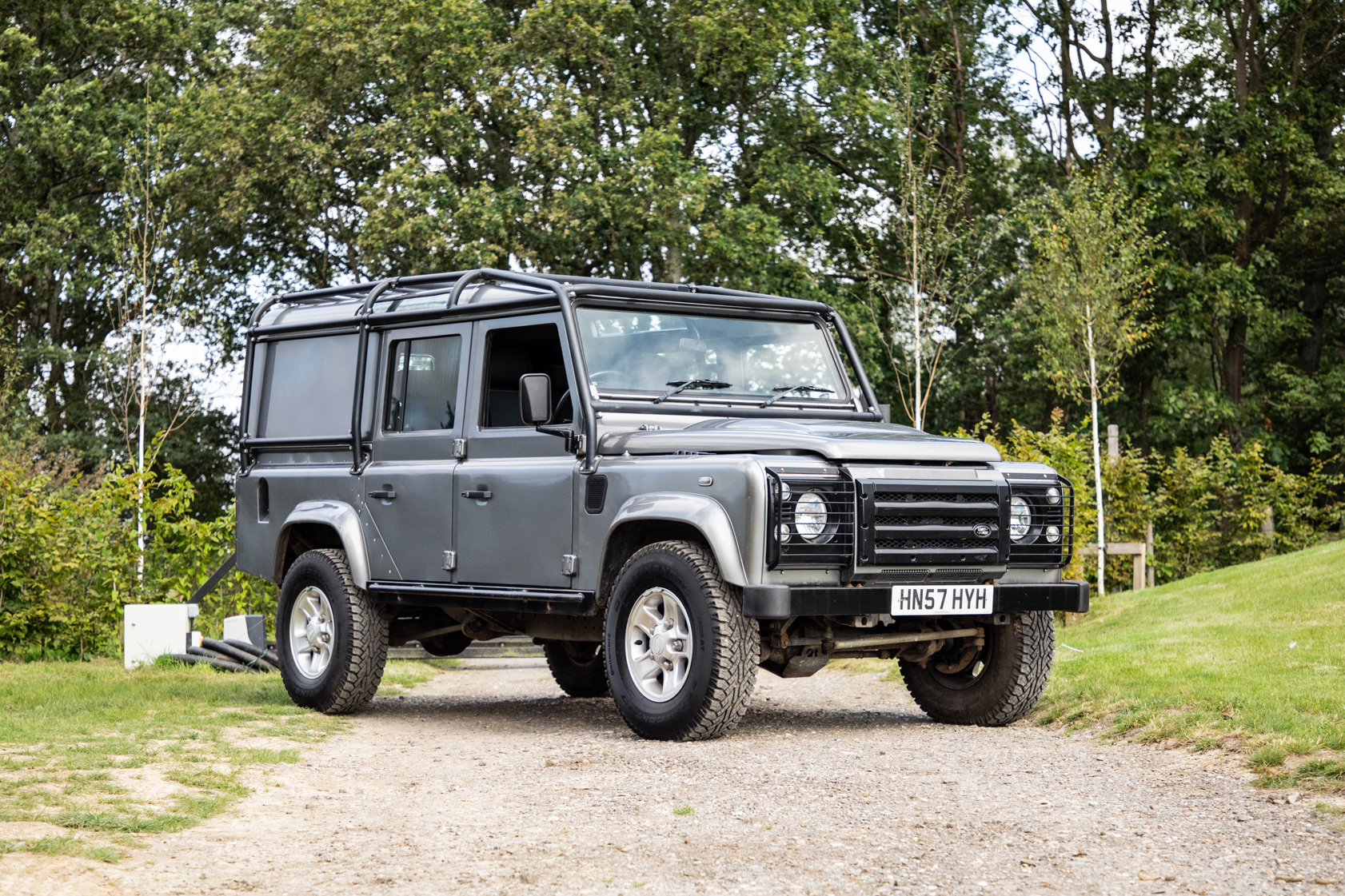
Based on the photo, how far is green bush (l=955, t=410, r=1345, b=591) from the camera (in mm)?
19297

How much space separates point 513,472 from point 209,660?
5056 mm

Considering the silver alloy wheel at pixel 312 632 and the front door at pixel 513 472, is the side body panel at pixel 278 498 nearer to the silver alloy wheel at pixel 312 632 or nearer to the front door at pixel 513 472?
the silver alloy wheel at pixel 312 632

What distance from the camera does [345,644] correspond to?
931 centimetres

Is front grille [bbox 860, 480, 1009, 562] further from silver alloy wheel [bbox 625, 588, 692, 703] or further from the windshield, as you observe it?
the windshield

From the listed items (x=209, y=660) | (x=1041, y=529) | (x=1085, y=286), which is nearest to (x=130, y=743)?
(x=1041, y=529)

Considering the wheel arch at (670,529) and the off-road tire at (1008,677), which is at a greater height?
the wheel arch at (670,529)

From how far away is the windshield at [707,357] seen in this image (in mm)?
8430

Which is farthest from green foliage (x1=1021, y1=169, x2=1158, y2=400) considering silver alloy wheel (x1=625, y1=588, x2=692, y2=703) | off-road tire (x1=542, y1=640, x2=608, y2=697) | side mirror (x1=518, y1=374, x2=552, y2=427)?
silver alloy wheel (x1=625, y1=588, x2=692, y2=703)

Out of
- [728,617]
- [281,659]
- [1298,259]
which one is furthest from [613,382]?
[1298,259]

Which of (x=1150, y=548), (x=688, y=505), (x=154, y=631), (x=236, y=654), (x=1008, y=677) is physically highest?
(x=1150, y=548)

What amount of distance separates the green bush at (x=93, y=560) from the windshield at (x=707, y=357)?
6.41 metres

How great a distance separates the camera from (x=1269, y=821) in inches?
211

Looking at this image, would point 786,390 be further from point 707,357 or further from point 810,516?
point 810,516

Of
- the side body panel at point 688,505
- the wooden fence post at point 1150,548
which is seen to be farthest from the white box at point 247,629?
the wooden fence post at point 1150,548
